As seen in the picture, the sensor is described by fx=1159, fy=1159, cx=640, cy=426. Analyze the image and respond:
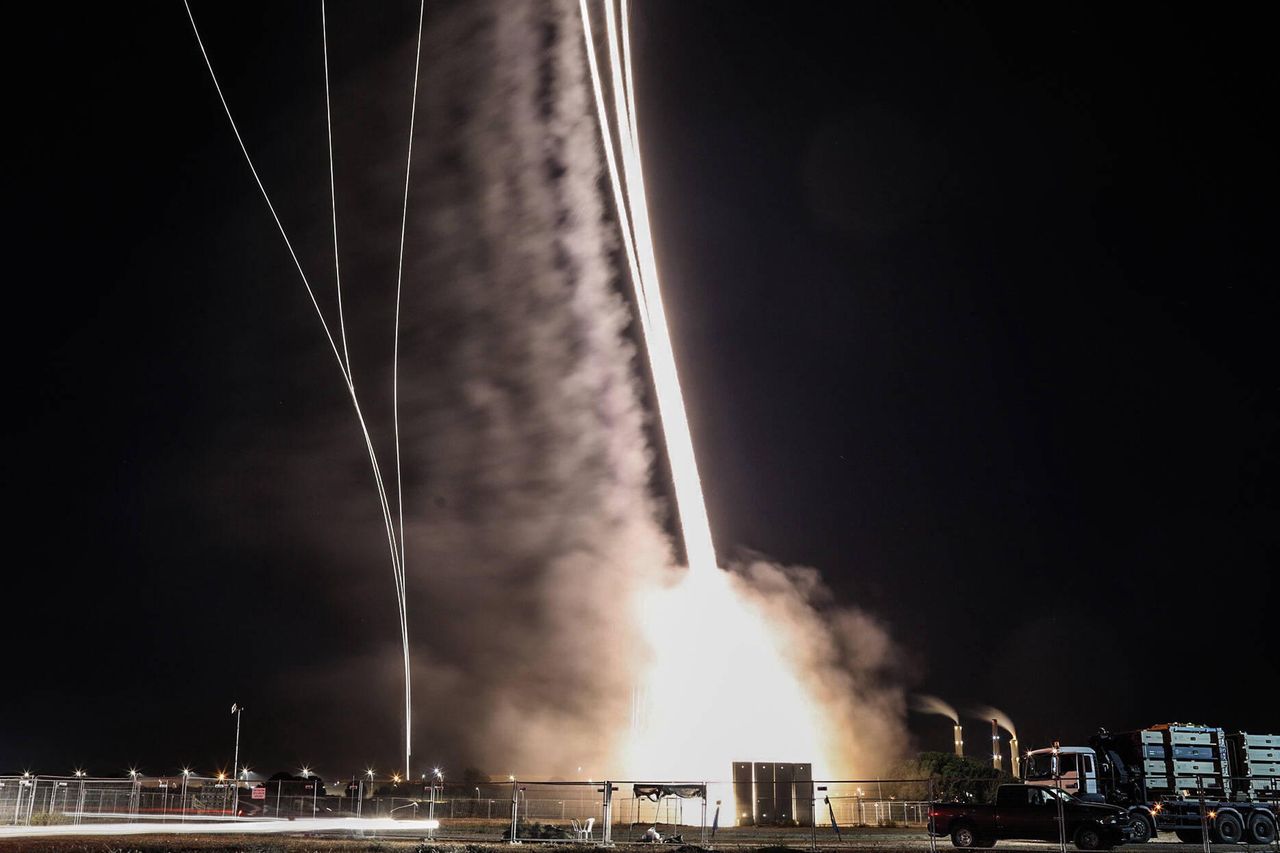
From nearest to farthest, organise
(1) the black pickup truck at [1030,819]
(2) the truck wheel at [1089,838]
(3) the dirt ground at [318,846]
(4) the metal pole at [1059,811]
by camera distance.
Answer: (3) the dirt ground at [318,846], (4) the metal pole at [1059,811], (2) the truck wheel at [1089,838], (1) the black pickup truck at [1030,819]

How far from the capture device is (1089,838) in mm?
31516

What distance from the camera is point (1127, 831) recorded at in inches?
1276

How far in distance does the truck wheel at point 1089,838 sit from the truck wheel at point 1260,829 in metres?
7.66

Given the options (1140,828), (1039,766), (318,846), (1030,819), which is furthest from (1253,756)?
(318,846)

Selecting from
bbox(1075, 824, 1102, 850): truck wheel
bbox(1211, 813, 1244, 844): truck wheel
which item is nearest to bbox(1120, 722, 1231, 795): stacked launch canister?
bbox(1211, 813, 1244, 844): truck wheel

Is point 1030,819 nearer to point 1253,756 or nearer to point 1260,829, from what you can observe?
point 1260,829

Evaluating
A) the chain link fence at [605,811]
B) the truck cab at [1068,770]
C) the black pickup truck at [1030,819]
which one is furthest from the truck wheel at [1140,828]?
the black pickup truck at [1030,819]

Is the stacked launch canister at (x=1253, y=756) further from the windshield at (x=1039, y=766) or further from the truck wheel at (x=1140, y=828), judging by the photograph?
the windshield at (x=1039, y=766)

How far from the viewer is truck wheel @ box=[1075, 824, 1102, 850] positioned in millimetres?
31469

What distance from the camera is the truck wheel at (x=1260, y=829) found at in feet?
117

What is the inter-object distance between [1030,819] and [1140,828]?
556 cm

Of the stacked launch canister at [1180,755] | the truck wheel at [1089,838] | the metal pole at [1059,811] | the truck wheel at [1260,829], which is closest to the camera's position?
the metal pole at [1059,811]

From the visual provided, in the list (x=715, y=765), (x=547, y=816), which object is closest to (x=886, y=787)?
(x=715, y=765)

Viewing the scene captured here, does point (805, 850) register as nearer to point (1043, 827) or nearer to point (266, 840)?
point (1043, 827)
